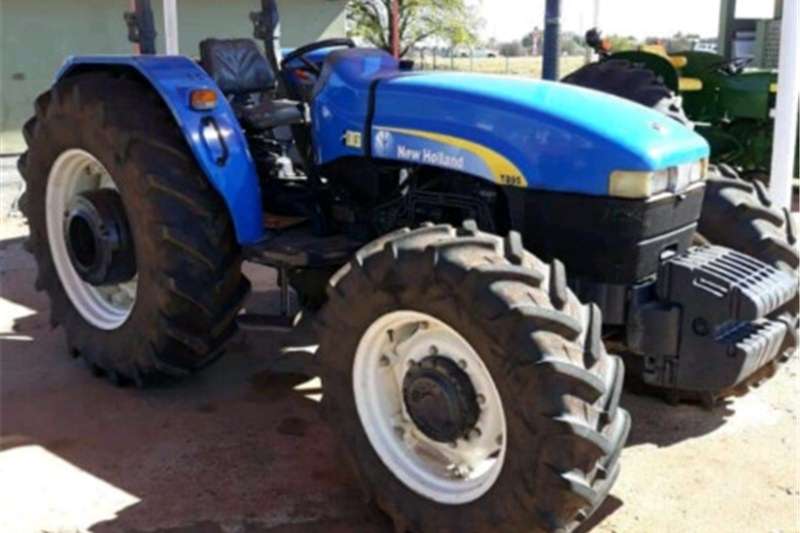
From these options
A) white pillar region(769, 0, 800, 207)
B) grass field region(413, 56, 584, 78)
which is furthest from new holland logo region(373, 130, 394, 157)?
grass field region(413, 56, 584, 78)

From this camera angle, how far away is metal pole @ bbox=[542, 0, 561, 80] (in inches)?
231

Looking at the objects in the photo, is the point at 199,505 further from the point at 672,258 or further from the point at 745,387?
the point at 745,387

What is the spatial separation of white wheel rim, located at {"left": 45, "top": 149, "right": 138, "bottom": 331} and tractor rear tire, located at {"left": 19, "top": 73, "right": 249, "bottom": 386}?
18 centimetres

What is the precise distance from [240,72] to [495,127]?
180cm

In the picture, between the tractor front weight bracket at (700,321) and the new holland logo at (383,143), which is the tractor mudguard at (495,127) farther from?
the tractor front weight bracket at (700,321)

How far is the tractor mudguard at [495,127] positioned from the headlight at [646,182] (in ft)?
0.07

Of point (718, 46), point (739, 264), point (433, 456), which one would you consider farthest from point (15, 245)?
point (718, 46)

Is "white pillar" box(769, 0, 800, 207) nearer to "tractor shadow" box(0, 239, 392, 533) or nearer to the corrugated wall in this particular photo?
"tractor shadow" box(0, 239, 392, 533)

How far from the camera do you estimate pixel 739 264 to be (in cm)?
334

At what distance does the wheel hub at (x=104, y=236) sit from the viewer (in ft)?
13.4

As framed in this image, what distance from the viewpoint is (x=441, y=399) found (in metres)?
2.91

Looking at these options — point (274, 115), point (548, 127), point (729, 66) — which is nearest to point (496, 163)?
point (548, 127)

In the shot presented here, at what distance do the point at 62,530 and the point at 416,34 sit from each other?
27.6m

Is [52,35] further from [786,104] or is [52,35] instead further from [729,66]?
[786,104]
